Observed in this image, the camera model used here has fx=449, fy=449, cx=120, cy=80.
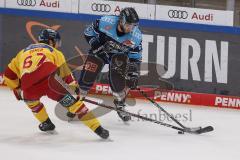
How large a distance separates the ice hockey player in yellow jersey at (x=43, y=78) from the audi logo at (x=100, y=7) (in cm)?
207

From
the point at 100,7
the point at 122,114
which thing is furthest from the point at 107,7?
the point at 122,114

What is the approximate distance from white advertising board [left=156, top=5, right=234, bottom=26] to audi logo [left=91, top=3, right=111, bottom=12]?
65cm

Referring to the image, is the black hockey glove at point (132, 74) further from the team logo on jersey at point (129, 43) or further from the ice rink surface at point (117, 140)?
the ice rink surface at point (117, 140)

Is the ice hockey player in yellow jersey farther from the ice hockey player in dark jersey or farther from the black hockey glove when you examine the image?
the black hockey glove

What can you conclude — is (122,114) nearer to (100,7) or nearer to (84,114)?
(84,114)

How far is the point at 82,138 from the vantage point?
155 inches

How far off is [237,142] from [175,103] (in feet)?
5.32

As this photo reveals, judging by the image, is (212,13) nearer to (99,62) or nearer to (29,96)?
(99,62)

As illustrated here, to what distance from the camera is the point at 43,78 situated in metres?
3.73

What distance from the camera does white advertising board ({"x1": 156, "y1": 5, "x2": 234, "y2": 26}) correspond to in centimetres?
572

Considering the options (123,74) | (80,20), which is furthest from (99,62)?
(80,20)

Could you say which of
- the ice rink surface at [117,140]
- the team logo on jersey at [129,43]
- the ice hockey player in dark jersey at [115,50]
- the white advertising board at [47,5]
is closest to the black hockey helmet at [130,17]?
the ice hockey player in dark jersey at [115,50]


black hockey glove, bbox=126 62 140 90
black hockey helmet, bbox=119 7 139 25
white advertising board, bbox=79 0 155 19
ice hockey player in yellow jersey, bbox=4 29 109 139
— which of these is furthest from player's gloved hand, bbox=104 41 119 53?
white advertising board, bbox=79 0 155 19

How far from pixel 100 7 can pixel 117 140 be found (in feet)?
8.09
